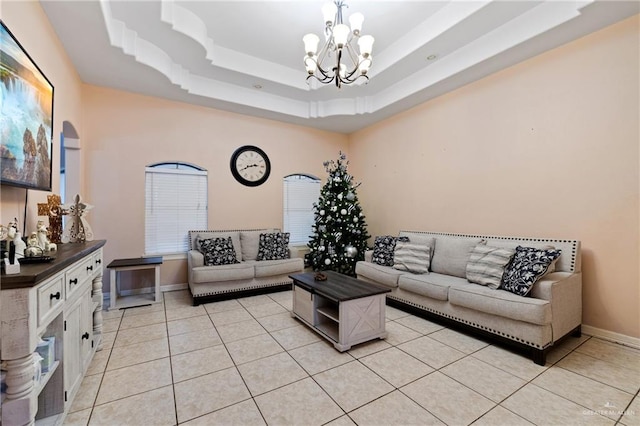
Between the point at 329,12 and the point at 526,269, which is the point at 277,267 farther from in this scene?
the point at 329,12

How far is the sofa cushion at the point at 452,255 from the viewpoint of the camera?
3.54 meters

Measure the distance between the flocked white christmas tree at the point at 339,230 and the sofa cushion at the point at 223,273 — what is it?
1383 mm

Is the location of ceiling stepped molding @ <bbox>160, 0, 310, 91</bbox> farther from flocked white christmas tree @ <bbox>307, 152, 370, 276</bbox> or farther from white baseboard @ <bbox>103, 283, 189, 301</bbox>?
white baseboard @ <bbox>103, 283, 189, 301</bbox>

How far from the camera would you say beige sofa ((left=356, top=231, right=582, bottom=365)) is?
244 centimetres

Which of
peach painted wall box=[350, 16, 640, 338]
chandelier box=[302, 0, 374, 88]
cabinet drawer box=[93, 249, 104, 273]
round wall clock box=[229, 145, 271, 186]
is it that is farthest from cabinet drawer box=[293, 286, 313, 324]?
round wall clock box=[229, 145, 271, 186]

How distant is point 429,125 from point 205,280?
4099 mm

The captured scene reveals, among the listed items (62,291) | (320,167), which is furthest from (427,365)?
(320,167)

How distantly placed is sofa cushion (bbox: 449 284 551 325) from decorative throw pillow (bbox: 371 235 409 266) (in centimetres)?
116

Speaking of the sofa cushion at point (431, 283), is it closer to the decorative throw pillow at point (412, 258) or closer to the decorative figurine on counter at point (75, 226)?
the decorative throw pillow at point (412, 258)

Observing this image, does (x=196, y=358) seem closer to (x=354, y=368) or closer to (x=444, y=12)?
(x=354, y=368)

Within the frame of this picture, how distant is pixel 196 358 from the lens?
250 cm

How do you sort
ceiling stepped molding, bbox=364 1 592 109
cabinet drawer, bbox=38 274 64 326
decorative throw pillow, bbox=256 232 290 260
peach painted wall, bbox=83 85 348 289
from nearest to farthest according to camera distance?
cabinet drawer, bbox=38 274 64 326 → ceiling stepped molding, bbox=364 1 592 109 → peach painted wall, bbox=83 85 348 289 → decorative throw pillow, bbox=256 232 290 260

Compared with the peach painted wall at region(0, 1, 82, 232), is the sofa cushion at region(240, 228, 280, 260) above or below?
below

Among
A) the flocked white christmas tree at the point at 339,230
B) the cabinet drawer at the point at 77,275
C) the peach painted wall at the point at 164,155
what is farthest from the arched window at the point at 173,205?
the cabinet drawer at the point at 77,275
